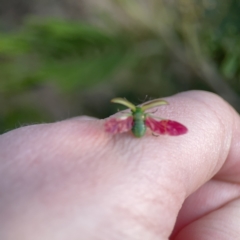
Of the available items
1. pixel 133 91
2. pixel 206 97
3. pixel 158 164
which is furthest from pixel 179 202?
pixel 133 91

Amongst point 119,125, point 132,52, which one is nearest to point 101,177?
point 119,125

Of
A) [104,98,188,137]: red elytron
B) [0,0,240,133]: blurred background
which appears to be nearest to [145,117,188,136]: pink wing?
[104,98,188,137]: red elytron

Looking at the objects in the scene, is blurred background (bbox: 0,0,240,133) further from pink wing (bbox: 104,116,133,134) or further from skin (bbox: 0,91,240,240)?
pink wing (bbox: 104,116,133,134)

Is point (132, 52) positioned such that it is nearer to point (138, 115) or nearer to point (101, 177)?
point (138, 115)

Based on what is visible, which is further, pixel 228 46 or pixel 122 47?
pixel 122 47

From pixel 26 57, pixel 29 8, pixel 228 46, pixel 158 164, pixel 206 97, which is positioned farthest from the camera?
pixel 29 8

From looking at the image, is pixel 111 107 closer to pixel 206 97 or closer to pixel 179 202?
pixel 206 97

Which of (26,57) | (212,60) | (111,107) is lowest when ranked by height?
(111,107)

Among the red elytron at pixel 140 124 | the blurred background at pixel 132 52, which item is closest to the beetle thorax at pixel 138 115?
the red elytron at pixel 140 124
